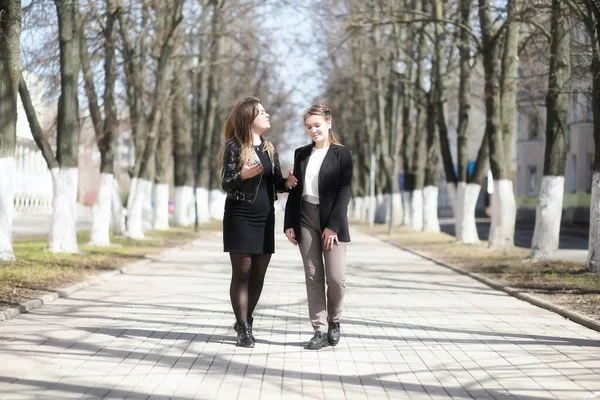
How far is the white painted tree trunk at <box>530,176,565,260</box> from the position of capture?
22.0m

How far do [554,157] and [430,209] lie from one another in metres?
19.7

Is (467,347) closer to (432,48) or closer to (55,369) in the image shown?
(55,369)

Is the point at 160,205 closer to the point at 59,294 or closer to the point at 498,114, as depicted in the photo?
the point at 498,114

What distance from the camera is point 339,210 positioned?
967 centimetres

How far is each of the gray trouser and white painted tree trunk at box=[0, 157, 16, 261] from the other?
10160mm

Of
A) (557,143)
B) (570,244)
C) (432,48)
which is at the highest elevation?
(432,48)

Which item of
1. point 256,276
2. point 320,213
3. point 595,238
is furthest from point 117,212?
point 320,213

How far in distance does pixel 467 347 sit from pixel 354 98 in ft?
175

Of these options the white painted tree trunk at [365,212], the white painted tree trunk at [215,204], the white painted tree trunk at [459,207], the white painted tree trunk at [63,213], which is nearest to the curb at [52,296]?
the white painted tree trunk at [63,213]

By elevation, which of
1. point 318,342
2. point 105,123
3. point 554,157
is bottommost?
point 318,342

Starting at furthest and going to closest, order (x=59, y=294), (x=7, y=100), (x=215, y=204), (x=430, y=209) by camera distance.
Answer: (x=215, y=204)
(x=430, y=209)
(x=7, y=100)
(x=59, y=294)

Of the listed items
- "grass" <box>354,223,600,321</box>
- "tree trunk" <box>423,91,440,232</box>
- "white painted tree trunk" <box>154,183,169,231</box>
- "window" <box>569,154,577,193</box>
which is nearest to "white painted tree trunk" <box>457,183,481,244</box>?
"grass" <box>354,223,600,321</box>

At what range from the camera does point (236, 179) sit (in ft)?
31.4

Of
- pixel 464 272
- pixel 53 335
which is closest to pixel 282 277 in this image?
pixel 464 272
